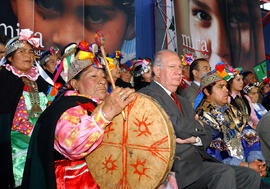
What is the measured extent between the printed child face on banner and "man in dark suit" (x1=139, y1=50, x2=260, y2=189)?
382cm

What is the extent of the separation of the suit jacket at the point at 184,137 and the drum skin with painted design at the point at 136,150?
744 millimetres

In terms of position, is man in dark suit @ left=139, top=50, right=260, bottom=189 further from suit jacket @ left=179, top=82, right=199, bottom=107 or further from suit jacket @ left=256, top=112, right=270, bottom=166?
suit jacket @ left=179, top=82, right=199, bottom=107

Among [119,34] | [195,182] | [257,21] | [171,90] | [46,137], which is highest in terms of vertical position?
[257,21]

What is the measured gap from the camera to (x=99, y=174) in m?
2.08

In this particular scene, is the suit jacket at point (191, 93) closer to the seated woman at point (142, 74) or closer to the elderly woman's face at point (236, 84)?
the seated woman at point (142, 74)

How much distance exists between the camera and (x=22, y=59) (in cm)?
380

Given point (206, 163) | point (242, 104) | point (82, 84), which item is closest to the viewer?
point (82, 84)

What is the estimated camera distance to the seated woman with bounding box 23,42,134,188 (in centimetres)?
186

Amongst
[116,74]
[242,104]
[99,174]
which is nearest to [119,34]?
[116,74]

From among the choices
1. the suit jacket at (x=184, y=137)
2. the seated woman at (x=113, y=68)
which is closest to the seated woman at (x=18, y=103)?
the seated woman at (x=113, y=68)

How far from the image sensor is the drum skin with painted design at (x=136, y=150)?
75.7 inches

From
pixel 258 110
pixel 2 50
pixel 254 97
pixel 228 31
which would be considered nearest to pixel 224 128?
pixel 258 110

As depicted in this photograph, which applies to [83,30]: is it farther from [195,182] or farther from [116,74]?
[195,182]

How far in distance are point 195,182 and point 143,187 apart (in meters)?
1.01
